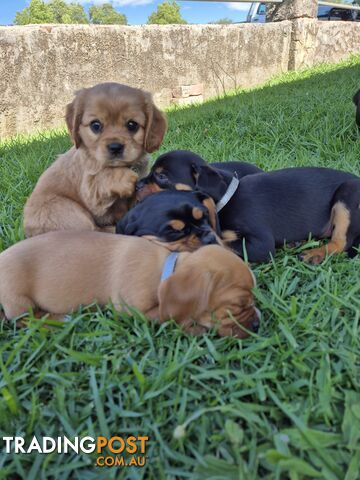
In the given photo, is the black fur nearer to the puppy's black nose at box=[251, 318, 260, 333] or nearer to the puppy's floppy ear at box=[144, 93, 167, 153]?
the puppy's black nose at box=[251, 318, 260, 333]

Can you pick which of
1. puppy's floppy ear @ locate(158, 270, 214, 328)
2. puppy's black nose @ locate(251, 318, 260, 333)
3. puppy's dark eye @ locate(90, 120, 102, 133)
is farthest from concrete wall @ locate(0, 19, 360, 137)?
puppy's black nose @ locate(251, 318, 260, 333)

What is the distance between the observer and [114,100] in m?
3.31

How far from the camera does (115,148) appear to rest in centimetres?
330

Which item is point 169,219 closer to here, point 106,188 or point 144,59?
point 106,188

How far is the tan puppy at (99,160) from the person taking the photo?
334 cm

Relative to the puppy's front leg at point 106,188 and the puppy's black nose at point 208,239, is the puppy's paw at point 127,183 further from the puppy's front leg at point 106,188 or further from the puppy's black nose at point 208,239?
the puppy's black nose at point 208,239

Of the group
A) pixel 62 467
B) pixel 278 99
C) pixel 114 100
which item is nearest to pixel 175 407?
pixel 62 467

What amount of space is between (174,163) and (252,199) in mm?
677

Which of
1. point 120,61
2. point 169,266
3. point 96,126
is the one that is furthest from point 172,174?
point 120,61

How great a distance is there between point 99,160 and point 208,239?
1.22 m

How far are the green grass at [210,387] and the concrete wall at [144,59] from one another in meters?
6.05

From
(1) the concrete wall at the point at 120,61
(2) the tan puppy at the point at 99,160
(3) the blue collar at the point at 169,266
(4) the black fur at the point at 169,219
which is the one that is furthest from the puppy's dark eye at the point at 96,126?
(1) the concrete wall at the point at 120,61

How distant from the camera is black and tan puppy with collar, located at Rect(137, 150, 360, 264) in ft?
10.5

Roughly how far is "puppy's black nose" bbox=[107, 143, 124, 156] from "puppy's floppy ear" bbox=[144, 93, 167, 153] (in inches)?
11.1
